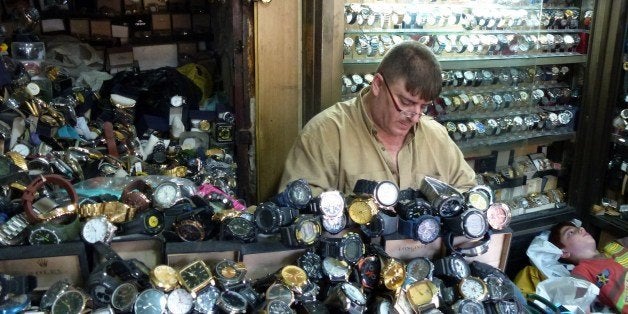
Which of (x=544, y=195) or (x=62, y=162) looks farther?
(x=544, y=195)

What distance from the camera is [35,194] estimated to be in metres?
1.55

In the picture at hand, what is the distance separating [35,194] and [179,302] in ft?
2.08

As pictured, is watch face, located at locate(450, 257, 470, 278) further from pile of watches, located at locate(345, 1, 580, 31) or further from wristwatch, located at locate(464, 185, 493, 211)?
pile of watches, located at locate(345, 1, 580, 31)

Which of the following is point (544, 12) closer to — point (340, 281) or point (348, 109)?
point (348, 109)

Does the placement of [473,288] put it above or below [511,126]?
above

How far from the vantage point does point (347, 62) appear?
3129 mm

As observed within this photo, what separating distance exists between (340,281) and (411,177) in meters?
1.19

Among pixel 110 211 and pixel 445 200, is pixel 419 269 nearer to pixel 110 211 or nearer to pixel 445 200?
pixel 445 200

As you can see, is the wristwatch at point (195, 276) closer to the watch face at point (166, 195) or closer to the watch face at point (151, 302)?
the watch face at point (151, 302)

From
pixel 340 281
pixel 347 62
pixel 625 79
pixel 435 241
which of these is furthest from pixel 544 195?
pixel 340 281

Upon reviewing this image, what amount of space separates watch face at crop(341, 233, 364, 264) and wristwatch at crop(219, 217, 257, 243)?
10.2 inches

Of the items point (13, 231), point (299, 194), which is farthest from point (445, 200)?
point (13, 231)

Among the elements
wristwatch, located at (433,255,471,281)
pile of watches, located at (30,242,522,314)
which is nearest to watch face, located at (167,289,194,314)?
pile of watches, located at (30,242,522,314)

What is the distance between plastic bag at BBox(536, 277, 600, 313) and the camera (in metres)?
2.86
